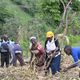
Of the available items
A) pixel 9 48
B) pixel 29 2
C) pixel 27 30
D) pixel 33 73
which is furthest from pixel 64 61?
pixel 29 2

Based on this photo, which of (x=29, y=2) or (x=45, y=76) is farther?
(x=29, y=2)

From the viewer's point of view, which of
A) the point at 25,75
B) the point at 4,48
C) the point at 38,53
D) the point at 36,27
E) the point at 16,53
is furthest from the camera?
the point at 36,27

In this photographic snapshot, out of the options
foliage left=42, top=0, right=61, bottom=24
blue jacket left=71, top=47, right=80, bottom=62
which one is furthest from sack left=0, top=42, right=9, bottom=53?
foliage left=42, top=0, right=61, bottom=24

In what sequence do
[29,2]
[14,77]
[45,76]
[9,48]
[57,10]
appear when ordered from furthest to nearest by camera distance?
[29,2] < [57,10] < [9,48] < [45,76] < [14,77]

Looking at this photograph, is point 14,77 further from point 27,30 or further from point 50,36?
point 27,30

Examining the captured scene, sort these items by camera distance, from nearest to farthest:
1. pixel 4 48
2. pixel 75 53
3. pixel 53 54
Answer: pixel 75 53 < pixel 53 54 < pixel 4 48

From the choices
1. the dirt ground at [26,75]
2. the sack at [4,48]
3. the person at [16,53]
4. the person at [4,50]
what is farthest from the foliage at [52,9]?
the dirt ground at [26,75]

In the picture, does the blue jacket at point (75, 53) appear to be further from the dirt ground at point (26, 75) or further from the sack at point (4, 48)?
the sack at point (4, 48)

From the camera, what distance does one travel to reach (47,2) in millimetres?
26766

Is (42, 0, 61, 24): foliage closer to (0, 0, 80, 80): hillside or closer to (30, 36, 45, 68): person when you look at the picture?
(0, 0, 80, 80): hillside

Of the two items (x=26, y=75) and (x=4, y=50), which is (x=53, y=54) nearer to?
(x=26, y=75)

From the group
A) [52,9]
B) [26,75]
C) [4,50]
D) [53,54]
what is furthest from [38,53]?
[52,9]

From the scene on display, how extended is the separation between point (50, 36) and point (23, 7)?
30744 millimetres

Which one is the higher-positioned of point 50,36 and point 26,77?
point 50,36
